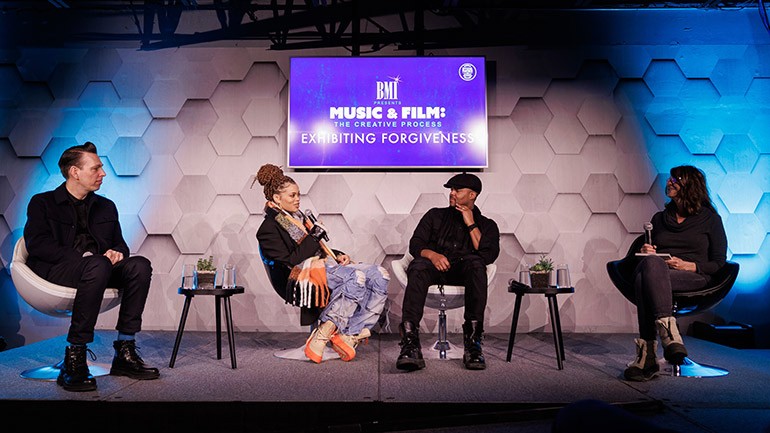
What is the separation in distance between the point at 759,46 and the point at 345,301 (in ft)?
13.8

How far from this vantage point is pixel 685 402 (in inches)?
111

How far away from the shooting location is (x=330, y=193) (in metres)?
5.15

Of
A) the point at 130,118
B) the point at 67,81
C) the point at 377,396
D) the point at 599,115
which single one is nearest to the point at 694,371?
the point at 377,396

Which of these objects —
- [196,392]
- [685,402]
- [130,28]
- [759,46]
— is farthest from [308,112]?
[759,46]

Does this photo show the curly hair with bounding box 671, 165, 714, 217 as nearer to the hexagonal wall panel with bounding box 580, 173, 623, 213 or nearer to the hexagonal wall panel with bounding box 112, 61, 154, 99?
the hexagonal wall panel with bounding box 580, 173, 623, 213

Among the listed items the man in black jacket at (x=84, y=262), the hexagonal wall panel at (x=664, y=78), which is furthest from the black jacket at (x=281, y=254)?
the hexagonal wall panel at (x=664, y=78)

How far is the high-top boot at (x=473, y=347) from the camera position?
11.7 feet

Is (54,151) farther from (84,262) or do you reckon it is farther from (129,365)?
(129,365)

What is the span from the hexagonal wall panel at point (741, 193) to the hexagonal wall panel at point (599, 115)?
3.46ft

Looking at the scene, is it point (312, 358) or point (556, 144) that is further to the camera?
point (556, 144)

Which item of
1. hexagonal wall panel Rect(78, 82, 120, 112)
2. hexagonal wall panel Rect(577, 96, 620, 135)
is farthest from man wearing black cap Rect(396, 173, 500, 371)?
hexagonal wall panel Rect(78, 82, 120, 112)

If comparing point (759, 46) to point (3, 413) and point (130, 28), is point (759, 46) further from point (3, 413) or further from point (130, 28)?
point (3, 413)

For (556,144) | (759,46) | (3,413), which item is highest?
(759,46)

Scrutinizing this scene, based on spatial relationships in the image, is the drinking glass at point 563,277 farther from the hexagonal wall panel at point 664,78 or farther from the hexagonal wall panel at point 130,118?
the hexagonal wall panel at point 130,118
